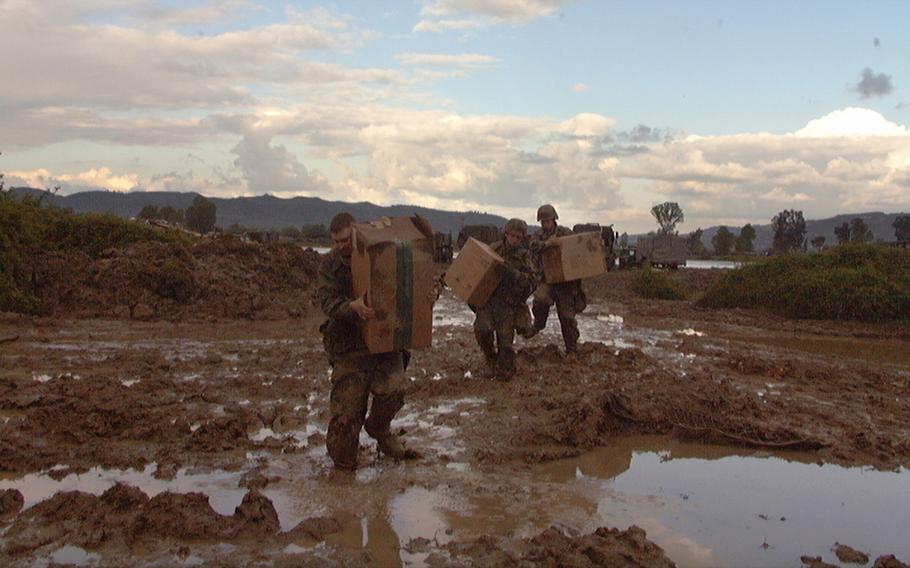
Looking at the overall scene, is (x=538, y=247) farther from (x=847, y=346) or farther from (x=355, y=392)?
(x=847, y=346)

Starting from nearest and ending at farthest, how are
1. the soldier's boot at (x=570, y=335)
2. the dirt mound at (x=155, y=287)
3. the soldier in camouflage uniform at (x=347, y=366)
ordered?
the soldier in camouflage uniform at (x=347, y=366)
the soldier's boot at (x=570, y=335)
the dirt mound at (x=155, y=287)

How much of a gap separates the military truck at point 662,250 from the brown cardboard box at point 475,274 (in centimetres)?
2896

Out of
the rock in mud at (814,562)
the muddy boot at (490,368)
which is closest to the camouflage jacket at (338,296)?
the rock in mud at (814,562)

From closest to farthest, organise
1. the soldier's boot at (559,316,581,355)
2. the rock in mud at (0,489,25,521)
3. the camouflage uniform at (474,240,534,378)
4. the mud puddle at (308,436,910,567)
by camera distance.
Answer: the mud puddle at (308,436,910,567), the rock in mud at (0,489,25,521), the camouflage uniform at (474,240,534,378), the soldier's boot at (559,316,581,355)

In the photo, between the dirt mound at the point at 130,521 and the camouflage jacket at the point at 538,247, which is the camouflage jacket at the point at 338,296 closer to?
the dirt mound at the point at 130,521

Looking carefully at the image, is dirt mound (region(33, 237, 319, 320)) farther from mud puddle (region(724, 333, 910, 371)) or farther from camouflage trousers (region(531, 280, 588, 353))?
mud puddle (region(724, 333, 910, 371))

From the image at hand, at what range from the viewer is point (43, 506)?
573 cm

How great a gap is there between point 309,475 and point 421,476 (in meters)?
0.84

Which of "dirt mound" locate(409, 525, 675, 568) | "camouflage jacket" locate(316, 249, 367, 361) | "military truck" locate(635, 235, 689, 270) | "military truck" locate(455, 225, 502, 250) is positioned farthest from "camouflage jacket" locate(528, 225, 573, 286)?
"military truck" locate(635, 235, 689, 270)

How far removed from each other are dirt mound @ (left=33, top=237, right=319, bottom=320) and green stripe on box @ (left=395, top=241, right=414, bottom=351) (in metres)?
11.3

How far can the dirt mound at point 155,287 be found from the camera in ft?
55.7

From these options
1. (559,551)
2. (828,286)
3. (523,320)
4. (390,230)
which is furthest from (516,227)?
(828,286)

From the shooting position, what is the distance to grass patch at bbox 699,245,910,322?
18.7m

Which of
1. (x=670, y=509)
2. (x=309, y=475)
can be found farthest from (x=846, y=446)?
(x=309, y=475)
